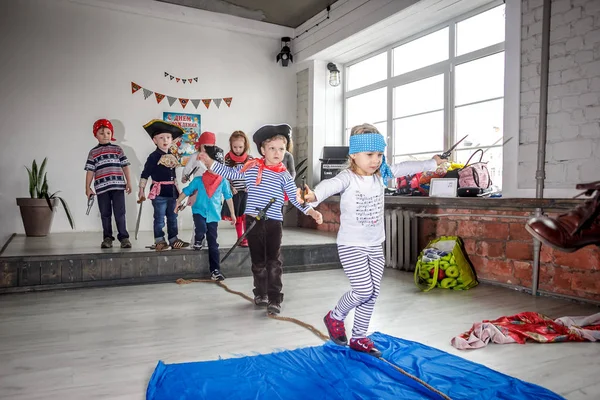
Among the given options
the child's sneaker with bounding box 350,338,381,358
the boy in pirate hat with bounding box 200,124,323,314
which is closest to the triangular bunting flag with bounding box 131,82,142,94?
the boy in pirate hat with bounding box 200,124,323,314

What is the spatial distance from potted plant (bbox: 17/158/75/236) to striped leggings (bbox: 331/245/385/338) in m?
4.19

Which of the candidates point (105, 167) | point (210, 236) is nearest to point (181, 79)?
point (105, 167)

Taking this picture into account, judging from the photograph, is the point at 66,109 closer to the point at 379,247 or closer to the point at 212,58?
the point at 212,58

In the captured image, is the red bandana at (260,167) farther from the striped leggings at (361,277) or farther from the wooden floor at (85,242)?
the wooden floor at (85,242)

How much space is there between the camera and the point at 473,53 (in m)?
4.91

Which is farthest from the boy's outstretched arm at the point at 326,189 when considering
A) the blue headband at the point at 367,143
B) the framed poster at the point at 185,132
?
the framed poster at the point at 185,132

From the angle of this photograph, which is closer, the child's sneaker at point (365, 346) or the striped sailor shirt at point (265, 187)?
the child's sneaker at point (365, 346)

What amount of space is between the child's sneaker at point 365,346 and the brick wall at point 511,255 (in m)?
2.03

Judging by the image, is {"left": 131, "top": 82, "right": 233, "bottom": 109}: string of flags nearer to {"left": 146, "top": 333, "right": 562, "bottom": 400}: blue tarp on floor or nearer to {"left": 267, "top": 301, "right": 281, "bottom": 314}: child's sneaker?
{"left": 267, "top": 301, "right": 281, "bottom": 314}: child's sneaker

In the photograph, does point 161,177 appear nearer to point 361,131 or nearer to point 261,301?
point 261,301

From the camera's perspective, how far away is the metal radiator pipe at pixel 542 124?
3.73 meters

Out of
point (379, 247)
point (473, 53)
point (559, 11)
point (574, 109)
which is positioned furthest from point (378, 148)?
point (473, 53)

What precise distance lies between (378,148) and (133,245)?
10.5ft

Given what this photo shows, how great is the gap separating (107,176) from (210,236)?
1.19 m
